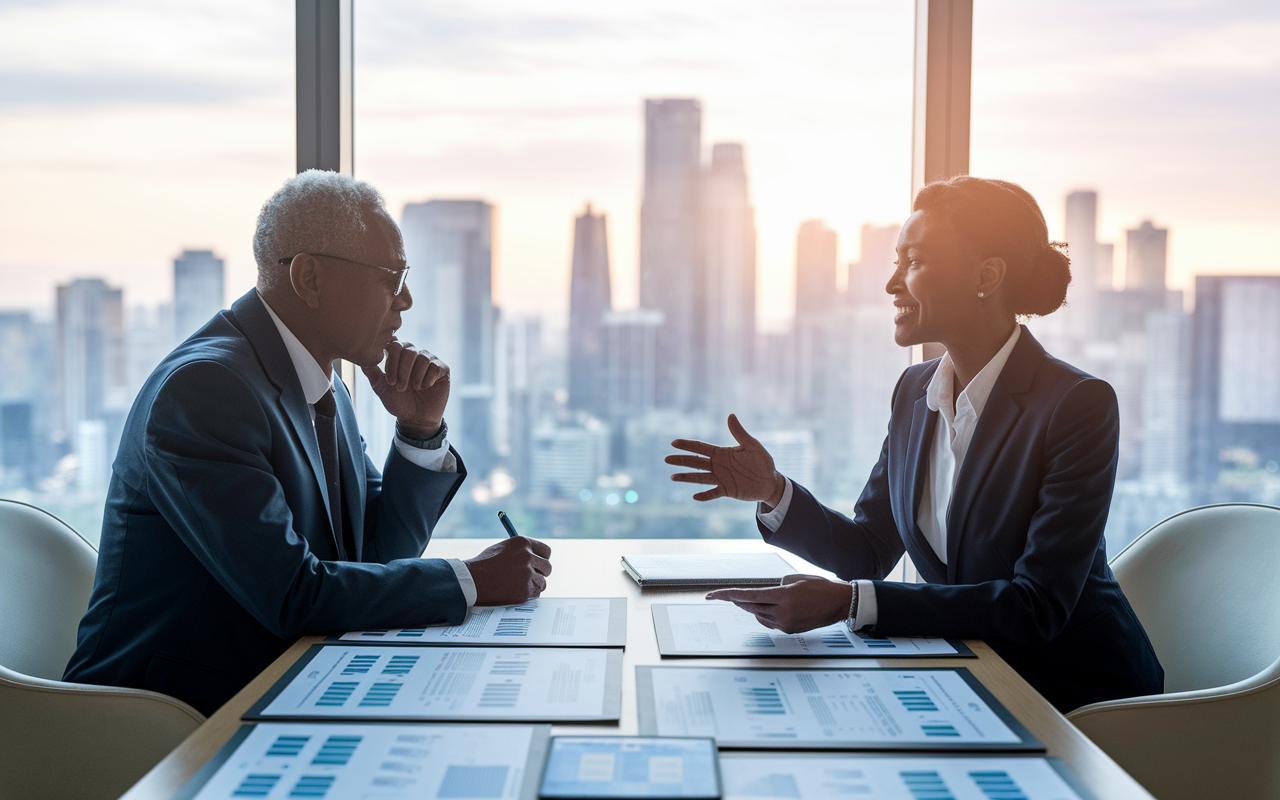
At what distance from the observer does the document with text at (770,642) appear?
4.00 feet

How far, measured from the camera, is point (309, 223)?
1.63 meters

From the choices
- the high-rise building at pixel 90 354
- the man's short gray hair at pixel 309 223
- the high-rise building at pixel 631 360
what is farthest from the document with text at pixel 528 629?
the high-rise building at pixel 90 354

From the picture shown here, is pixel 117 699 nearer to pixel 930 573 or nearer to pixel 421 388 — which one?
pixel 421 388

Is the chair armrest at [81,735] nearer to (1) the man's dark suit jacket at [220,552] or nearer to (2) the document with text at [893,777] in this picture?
(1) the man's dark suit jacket at [220,552]

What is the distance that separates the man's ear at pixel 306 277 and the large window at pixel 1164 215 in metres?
1.89

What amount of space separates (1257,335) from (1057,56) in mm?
1045

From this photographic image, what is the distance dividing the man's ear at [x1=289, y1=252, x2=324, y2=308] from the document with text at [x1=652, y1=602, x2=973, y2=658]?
0.92m

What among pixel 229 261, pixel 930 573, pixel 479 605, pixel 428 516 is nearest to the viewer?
pixel 479 605

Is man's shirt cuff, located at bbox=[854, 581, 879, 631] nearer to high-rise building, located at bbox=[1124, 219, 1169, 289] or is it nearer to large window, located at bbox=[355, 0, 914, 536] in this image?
large window, located at bbox=[355, 0, 914, 536]

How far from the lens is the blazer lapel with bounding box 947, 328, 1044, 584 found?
1.54 m

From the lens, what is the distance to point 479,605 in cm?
144

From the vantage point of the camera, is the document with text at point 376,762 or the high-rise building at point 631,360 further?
the high-rise building at point 631,360

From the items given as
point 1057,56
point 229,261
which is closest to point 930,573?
point 1057,56

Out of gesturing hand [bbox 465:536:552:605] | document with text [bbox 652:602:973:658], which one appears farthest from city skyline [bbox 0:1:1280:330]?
document with text [bbox 652:602:973:658]
